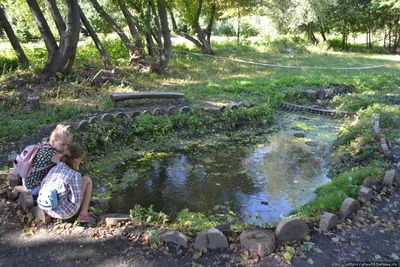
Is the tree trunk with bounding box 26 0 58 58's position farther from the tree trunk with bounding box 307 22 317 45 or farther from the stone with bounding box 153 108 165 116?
the tree trunk with bounding box 307 22 317 45

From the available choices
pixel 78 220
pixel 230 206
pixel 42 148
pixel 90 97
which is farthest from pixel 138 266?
pixel 90 97

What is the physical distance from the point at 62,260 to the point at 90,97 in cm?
634

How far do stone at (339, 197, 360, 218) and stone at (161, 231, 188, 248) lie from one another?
5.71 feet

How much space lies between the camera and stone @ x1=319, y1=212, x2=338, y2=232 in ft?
11.8

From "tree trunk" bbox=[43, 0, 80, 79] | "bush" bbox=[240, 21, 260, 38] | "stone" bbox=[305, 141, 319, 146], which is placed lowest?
"stone" bbox=[305, 141, 319, 146]

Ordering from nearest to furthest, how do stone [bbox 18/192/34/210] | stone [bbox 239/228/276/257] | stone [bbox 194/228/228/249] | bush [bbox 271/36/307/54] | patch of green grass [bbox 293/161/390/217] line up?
stone [bbox 239/228/276/257] < stone [bbox 194/228/228/249] < stone [bbox 18/192/34/210] < patch of green grass [bbox 293/161/390/217] < bush [bbox 271/36/307/54]

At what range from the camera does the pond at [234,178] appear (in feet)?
16.7

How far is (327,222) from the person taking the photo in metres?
3.58

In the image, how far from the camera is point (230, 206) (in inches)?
198

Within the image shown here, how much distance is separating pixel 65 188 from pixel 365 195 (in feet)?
11.0

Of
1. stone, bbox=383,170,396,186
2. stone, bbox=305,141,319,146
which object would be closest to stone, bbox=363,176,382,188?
stone, bbox=383,170,396,186

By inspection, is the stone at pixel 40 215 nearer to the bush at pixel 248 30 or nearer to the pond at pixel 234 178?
the pond at pixel 234 178

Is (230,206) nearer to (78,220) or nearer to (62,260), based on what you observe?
(78,220)

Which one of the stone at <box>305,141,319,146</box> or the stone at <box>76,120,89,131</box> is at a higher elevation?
the stone at <box>76,120,89,131</box>
